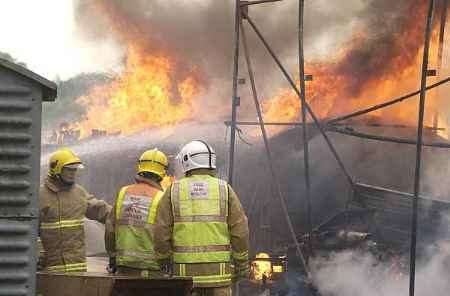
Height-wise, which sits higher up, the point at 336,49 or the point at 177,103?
the point at 336,49

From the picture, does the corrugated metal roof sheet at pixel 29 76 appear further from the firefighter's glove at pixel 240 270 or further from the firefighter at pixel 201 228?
the firefighter's glove at pixel 240 270

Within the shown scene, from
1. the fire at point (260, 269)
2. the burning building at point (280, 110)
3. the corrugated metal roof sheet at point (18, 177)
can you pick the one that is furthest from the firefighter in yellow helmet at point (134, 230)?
the burning building at point (280, 110)

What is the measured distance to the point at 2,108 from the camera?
14.3ft

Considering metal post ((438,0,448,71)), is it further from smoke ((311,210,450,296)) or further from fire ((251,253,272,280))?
fire ((251,253,272,280))

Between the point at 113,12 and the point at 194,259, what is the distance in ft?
35.5

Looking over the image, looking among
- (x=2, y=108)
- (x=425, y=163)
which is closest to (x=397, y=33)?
(x=425, y=163)

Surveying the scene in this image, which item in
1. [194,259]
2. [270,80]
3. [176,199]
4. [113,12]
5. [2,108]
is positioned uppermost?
[113,12]

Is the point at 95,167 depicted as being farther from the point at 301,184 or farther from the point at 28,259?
the point at 28,259

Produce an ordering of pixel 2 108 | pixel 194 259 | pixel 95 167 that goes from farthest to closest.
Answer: pixel 95 167 < pixel 194 259 < pixel 2 108

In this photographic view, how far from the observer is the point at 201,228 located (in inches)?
217

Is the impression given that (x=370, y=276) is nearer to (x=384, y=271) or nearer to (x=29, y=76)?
→ (x=384, y=271)

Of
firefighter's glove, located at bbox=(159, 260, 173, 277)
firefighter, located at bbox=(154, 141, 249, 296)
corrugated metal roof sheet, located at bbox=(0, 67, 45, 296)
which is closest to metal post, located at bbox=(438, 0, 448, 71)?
firefighter, located at bbox=(154, 141, 249, 296)

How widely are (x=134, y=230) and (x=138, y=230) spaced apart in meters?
0.03

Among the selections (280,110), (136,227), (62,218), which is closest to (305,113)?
(280,110)
